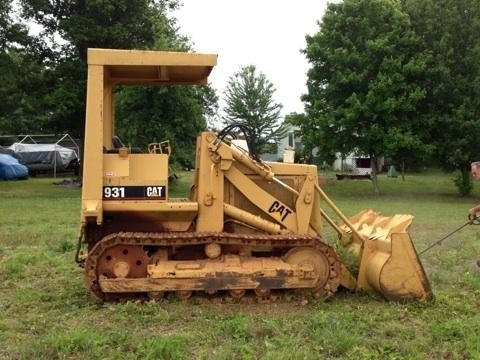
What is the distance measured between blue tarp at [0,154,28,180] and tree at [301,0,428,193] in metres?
18.3

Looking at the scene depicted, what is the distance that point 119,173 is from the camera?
669 centimetres

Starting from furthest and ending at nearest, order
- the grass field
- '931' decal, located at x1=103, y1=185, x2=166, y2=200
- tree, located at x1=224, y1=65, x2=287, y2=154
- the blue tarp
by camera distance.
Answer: tree, located at x1=224, y1=65, x2=287, y2=154, the blue tarp, '931' decal, located at x1=103, y1=185, x2=166, y2=200, the grass field

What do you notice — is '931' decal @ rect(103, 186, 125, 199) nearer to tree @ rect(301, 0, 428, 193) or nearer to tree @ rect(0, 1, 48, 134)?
tree @ rect(301, 0, 428, 193)

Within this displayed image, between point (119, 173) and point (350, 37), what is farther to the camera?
point (350, 37)

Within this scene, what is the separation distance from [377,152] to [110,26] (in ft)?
39.9

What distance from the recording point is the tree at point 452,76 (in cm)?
2502

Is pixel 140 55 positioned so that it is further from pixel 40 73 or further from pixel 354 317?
pixel 40 73

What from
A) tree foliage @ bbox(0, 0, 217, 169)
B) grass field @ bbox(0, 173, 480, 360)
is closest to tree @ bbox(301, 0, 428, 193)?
tree foliage @ bbox(0, 0, 217, 169)

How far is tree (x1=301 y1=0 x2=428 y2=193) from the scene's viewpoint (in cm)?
2502

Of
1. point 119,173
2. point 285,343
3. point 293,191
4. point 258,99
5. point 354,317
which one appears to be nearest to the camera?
point 285,343

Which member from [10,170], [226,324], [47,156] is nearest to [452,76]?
[226,324]

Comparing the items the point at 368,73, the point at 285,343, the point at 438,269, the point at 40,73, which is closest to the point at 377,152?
the point at 368,73

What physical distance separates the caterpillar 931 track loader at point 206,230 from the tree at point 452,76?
62.8 ft

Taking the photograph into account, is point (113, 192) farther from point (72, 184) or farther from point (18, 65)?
point (72, 184)
